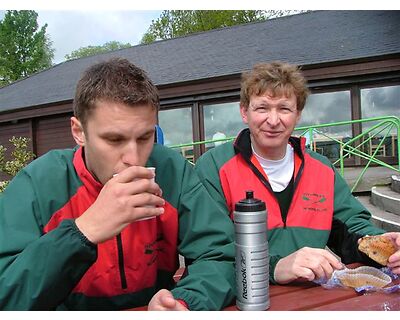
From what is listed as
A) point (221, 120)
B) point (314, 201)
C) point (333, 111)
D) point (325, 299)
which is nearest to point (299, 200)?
point (314, 201)

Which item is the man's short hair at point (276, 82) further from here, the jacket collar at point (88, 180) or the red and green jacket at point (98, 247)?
the jacket collar at point (88, 180)

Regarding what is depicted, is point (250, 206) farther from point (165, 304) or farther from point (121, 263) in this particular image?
point (121, 263)

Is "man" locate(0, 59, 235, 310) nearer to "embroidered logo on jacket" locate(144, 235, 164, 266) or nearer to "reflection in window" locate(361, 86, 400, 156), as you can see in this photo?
"embroidered logo on jacket" locate(144, 235, 164, 266)

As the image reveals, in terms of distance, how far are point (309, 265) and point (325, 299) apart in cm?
12

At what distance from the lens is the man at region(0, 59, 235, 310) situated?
100 cm

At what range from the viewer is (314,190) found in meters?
1.82

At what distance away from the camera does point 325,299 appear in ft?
3.79

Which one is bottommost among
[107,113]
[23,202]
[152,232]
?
[152,232]

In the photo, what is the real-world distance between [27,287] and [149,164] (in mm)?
554

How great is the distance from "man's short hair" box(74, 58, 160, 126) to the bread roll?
0.85 meters

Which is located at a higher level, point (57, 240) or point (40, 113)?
point (40, 113)

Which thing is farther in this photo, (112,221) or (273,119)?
(273,119)
